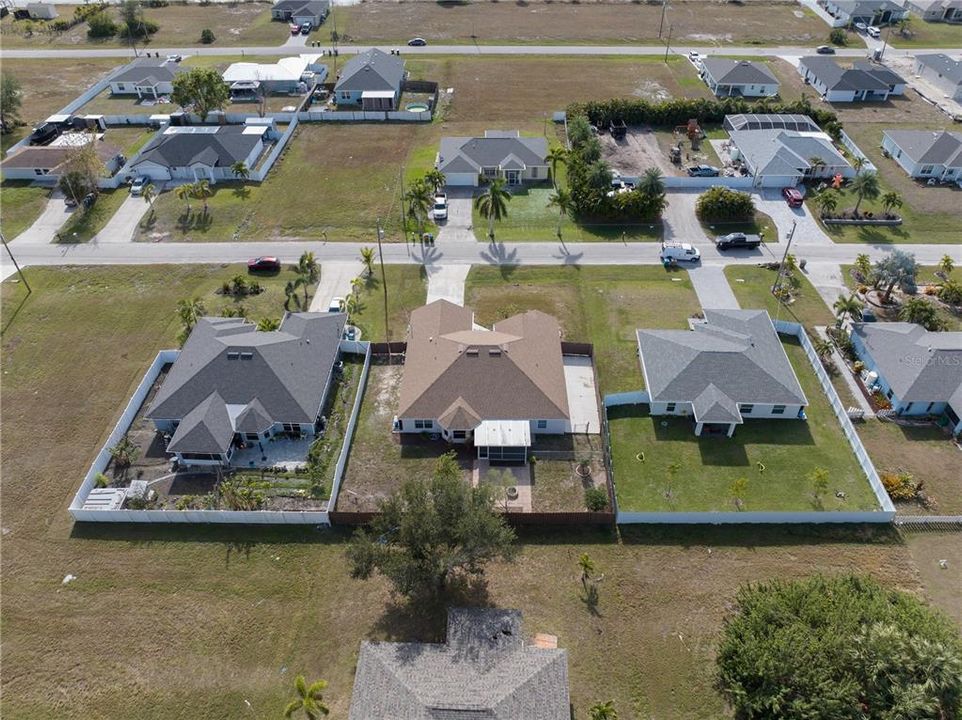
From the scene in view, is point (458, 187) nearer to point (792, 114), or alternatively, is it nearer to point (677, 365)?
point (677, 365)

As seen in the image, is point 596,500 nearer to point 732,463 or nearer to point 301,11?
point 732,463

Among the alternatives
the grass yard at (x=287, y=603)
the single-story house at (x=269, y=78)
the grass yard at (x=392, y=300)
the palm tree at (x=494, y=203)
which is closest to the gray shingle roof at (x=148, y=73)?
the single-story house at (x=269, y=78)

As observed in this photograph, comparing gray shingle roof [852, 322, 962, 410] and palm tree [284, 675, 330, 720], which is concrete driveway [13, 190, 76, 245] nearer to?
palm tree [284, 675, 330, 720]

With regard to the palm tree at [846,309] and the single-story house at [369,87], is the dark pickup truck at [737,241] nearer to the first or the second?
the palm tree at [846,309]

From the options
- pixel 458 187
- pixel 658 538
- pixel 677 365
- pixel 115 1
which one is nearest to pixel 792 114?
pixel 458 187

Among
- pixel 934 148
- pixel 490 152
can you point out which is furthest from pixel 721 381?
pixel 934 148

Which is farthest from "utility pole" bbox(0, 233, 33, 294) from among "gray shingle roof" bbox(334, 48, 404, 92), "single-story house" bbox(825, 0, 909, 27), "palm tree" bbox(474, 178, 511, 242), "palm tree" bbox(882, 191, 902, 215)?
"single-story house" bbox(825, 0, 909, 27)
